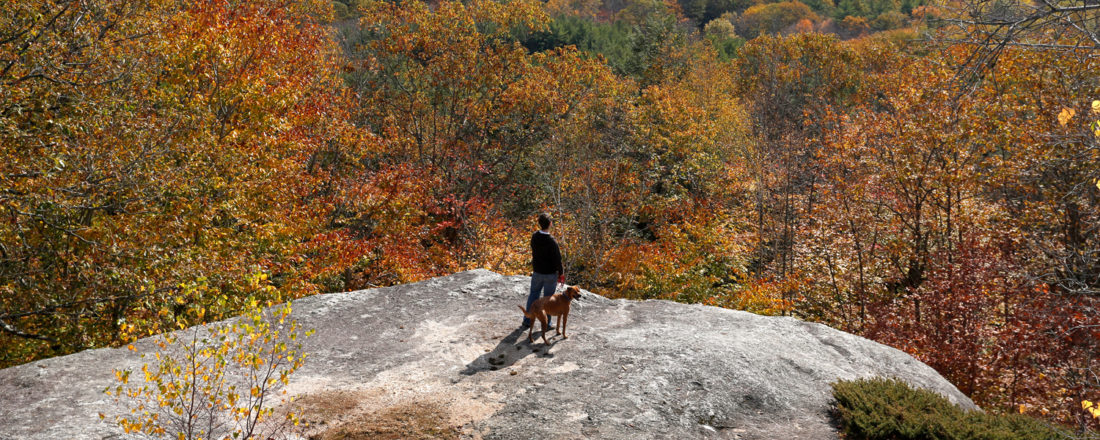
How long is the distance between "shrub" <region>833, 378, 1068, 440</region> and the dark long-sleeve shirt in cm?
409

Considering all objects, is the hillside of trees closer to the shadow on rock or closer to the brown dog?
the shadow on rock

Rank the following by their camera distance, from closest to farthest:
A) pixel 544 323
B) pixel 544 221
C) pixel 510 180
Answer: pixel 544 221 < pixel 544 323 < pixel 510 180

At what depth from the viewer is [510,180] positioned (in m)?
30.7

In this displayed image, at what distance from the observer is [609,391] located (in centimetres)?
740

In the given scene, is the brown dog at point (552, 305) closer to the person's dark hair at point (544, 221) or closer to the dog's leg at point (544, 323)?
the dog's leg at point (544, 323)

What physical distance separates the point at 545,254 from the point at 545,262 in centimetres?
13

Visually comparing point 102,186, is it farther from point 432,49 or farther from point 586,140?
point 586,140

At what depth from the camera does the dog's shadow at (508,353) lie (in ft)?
26.8

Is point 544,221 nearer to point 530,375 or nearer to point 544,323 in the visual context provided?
point 544,323

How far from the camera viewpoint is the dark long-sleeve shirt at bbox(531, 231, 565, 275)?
881 centimetres

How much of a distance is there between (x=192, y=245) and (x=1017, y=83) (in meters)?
21.9

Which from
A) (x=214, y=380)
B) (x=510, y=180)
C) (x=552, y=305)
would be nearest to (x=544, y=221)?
(x=552, y=305)

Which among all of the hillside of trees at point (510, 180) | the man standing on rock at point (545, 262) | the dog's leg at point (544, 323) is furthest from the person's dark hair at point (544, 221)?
the hillside of trees at point (510, 180)

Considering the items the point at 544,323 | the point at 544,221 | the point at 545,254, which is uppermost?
the point at 544,221
